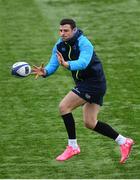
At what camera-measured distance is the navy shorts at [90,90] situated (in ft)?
33.6

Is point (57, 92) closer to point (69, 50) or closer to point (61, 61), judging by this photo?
point (69, 50)

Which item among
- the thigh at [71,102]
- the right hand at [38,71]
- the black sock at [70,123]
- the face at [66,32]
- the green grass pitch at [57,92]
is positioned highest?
the face at [66,32]

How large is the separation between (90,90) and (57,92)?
4.45 m

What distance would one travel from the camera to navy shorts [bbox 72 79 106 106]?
10.2m

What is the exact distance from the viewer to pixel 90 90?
404 inches

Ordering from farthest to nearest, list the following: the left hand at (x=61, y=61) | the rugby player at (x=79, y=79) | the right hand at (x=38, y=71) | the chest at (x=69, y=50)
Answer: the right hand at (x=38, y=71) < the chest at (x=69, y=50) < the rugby player at (x=79, y=79) < the left hand at (x=61, y=61)

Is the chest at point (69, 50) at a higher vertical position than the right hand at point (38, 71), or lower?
higher

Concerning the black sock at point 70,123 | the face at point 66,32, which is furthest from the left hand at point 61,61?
the black sock at point 70,123

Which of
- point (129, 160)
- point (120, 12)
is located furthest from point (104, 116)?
point (120, 12)

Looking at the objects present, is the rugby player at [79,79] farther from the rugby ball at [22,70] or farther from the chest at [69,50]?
the rugby ball at [22,70]

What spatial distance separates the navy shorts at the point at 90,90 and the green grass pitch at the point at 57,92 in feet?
3.50

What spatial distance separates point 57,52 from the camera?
33.0 ft

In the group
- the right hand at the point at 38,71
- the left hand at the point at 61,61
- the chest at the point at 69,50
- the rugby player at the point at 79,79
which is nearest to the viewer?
the left hand at the point at 61,61

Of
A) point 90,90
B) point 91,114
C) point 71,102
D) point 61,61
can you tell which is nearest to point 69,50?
point 61,61
